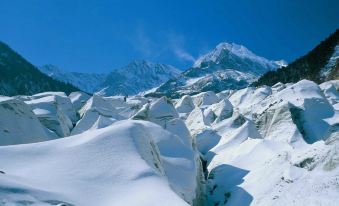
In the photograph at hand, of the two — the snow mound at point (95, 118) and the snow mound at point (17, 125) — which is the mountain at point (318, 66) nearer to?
the snow mound at point (95, 118)

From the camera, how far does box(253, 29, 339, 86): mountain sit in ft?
399

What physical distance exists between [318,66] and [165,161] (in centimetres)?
11254

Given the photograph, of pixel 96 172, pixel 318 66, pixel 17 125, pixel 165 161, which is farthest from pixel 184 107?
pixel 96 172

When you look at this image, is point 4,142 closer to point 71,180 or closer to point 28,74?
point 71,180

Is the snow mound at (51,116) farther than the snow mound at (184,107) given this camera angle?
No

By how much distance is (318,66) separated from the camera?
132875 mm

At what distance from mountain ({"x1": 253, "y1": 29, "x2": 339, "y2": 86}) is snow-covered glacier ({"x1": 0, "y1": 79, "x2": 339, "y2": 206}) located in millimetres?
67365

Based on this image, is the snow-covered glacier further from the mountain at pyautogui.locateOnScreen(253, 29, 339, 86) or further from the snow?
the snow

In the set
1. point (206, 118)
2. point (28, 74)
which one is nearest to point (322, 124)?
point (206, 118)

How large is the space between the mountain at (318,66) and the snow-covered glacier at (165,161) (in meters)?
67.4

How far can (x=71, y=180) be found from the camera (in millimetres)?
21578

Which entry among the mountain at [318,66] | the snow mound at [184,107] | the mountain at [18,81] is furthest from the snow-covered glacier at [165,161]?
the mountain at [18,81]

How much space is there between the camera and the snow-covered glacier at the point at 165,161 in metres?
21.0

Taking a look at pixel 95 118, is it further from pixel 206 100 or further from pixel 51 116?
pixel 206 100
